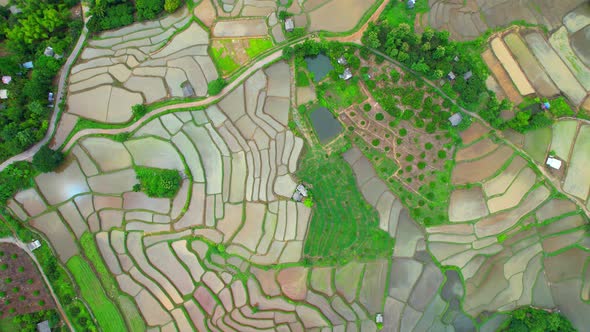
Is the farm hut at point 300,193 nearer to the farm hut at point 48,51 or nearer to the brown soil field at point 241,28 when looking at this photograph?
the brown soil field at point 241,28

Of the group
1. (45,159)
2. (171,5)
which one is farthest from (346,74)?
(45,159)

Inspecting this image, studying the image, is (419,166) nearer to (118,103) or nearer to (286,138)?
(286,138)

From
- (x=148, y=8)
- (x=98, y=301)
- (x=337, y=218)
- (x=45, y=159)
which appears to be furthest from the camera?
(x=148, y=8)

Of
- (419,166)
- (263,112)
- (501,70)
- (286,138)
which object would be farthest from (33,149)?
(501,70)

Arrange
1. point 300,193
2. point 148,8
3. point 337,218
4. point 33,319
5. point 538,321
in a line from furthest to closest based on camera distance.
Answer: point 148,8
point 337,218
point 300,193
point 33,319
point 538,321

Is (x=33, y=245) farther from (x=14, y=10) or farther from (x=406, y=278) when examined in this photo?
(x=406, y=278)

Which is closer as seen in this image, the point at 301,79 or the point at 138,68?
the point at 301,79
